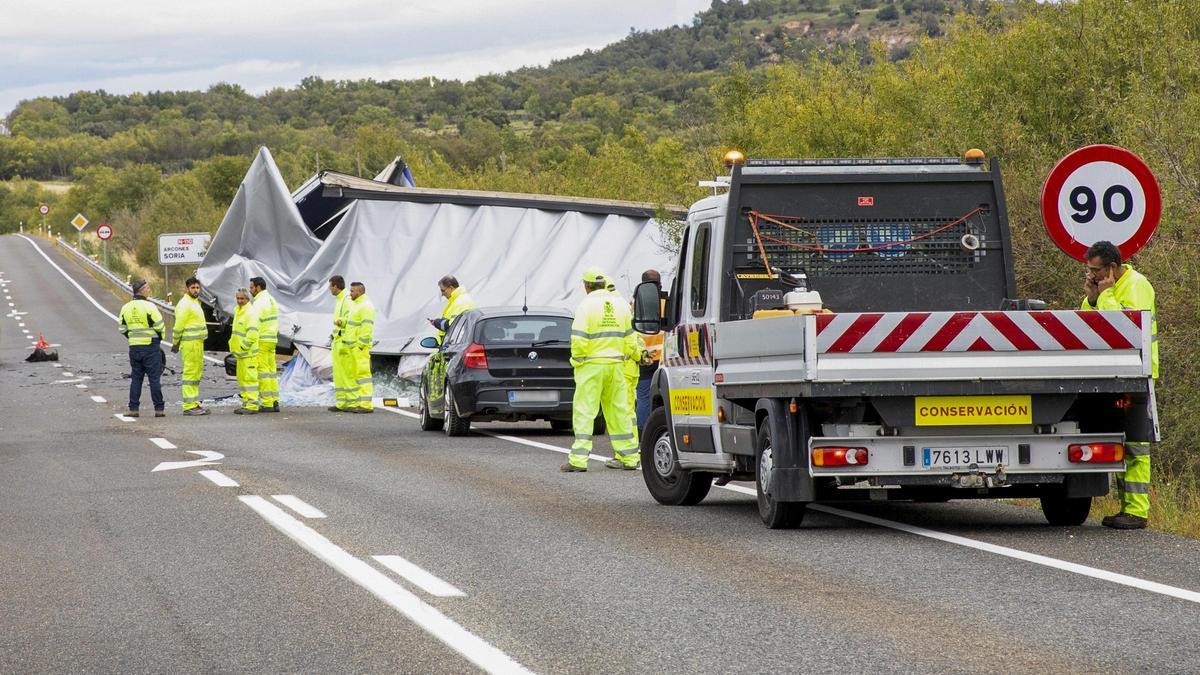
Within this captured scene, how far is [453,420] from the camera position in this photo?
18.9 metres

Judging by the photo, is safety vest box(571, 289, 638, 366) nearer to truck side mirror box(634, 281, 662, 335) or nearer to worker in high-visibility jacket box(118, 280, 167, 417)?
truck side mirror box(634, 281, 662, 335)

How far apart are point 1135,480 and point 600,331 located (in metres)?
5.28

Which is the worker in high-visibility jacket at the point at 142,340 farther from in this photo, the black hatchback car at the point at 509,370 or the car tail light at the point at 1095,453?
the car tail light at the point at 1095,453

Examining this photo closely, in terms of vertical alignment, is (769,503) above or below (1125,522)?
above

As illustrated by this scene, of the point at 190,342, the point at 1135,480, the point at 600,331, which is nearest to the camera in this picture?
the point at 1135,480

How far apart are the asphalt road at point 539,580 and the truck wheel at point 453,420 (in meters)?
4.16

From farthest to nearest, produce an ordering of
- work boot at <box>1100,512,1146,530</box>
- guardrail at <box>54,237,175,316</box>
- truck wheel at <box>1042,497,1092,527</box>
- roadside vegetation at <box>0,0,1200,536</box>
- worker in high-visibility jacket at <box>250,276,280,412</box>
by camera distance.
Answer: guardrail at <box>54,237,175,316</box> < worker in high-visibility jacket at <box>250,276,280,412</box> < roadside vegetation at <box>0,0,1200,536</box> < truck wheel at <box>1042,497,1092,527</box> < work boot at <box>1100,512,1146,530</box>

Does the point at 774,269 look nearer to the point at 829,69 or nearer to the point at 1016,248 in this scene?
the point at 1016,248

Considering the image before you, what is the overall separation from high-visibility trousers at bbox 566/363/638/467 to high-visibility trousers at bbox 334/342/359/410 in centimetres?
944

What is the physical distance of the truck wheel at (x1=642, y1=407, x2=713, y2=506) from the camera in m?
11.6

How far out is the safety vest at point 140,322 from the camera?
22.5m

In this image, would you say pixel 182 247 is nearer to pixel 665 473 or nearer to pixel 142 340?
pixel 142 340

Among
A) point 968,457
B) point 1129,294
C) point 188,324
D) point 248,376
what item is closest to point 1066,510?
point 968,457

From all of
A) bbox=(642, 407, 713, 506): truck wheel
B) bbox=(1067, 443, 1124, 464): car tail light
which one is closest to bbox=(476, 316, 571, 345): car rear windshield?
bbox=(642, 407, 713, 506): truck wheel
